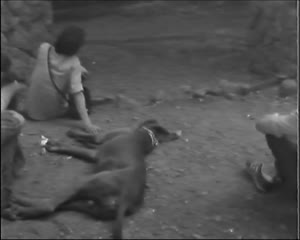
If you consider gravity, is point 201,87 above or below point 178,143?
below

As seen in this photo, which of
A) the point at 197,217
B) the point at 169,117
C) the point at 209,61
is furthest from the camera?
the point at 209,61

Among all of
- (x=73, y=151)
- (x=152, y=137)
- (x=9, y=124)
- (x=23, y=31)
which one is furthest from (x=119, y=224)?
(x=23, y=31)

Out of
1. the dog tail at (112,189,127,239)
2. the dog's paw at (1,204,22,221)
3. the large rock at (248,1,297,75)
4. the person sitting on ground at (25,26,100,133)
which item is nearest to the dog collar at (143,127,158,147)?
the person sitting on ground at (25,26,100,133)

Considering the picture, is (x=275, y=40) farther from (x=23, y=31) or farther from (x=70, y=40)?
(x=70, y=40)

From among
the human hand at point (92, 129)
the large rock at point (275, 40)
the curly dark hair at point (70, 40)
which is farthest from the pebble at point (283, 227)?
the large rock at point (275, 40)

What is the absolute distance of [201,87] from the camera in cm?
754

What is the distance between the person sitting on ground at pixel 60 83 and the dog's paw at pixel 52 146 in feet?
1.37

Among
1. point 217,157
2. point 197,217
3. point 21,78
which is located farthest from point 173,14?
point 197,217

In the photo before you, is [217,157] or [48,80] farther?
[48,80]

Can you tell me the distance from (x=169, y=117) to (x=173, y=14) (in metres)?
3.72

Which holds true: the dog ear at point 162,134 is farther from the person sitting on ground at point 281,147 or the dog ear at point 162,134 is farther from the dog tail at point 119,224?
the dog tail at point 119,224

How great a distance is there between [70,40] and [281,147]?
7.56 ft

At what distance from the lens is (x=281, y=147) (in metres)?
4.15

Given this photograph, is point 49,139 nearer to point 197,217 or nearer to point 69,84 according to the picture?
point 69,84
